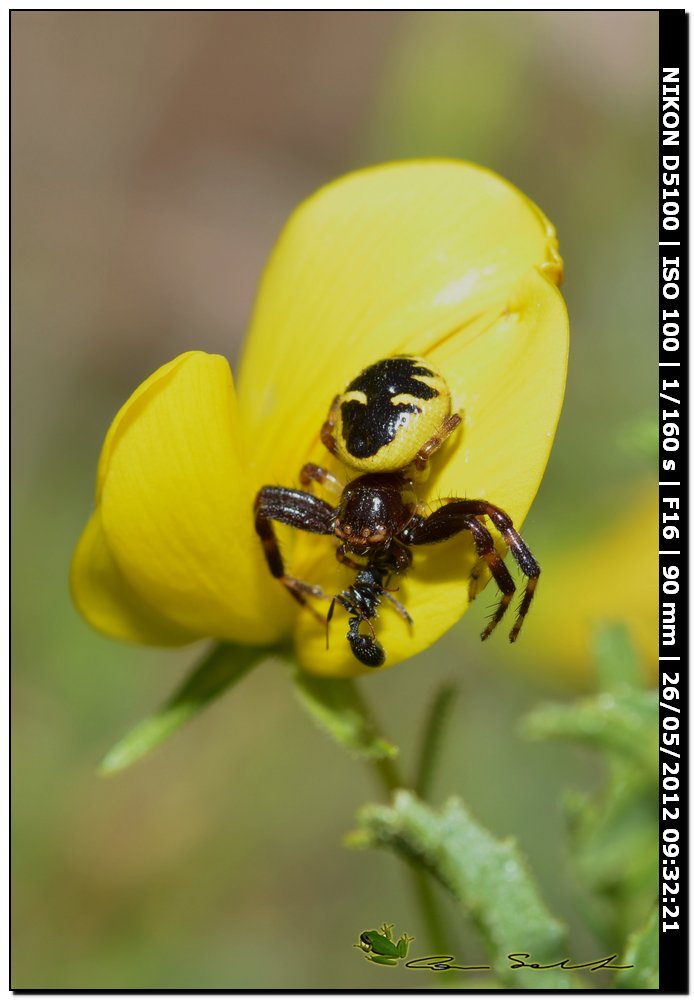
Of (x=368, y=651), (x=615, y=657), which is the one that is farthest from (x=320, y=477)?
(x=615, y=657)

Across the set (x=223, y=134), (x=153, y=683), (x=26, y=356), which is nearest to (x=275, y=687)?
(x=153, y=683)

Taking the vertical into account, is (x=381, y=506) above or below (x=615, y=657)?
above

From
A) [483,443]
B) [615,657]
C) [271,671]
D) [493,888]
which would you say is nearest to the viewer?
[483,443]

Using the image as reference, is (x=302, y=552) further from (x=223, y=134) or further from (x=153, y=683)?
(x=223, y=134)

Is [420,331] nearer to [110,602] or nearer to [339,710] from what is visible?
[339,710]

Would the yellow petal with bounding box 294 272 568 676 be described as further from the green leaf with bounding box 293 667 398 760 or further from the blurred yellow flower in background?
the blurred yellow flower in background

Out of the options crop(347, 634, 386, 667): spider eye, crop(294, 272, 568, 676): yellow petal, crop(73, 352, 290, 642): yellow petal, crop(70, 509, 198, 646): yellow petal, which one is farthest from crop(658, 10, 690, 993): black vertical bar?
crop(70, 509, 198, 646): yellow petal

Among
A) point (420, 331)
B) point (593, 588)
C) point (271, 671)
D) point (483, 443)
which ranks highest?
point (420, 331)
